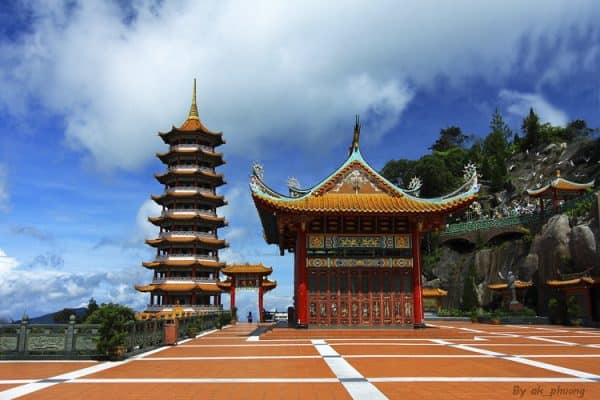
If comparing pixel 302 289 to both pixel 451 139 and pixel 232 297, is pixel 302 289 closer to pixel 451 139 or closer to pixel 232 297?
pixel 232 297

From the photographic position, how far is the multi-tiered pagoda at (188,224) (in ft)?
148

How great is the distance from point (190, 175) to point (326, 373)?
41222 millimetres

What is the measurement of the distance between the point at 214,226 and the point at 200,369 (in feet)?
128

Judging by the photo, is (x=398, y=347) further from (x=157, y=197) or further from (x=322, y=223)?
(x=157, y=197)

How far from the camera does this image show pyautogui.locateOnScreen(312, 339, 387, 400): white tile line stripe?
7.16 meters

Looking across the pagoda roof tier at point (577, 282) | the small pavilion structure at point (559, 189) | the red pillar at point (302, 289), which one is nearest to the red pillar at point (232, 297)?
the red pillar at point (302, 289)

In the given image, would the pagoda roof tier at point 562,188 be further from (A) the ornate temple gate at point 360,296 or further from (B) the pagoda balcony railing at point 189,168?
(B) the pagoda balcony railing at point 189,168

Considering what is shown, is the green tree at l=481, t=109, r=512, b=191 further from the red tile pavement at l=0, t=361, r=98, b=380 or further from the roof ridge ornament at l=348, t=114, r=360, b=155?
the red tile pavement at l=0, t=361, r=98, b=380

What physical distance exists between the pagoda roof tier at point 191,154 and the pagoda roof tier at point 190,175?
1.26 metres

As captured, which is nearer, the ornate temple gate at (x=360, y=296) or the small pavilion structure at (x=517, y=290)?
the ornate temple gate at (x=360, y=296)

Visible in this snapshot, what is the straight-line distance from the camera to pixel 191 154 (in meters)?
49.3

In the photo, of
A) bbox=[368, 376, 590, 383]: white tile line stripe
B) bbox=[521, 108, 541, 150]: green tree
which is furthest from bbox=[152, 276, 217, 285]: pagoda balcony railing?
bbox=[521, 108, 541, 150]: green tree

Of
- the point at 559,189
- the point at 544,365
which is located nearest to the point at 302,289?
the point at 544,365

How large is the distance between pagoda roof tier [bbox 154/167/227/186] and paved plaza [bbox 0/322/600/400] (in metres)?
34.8
